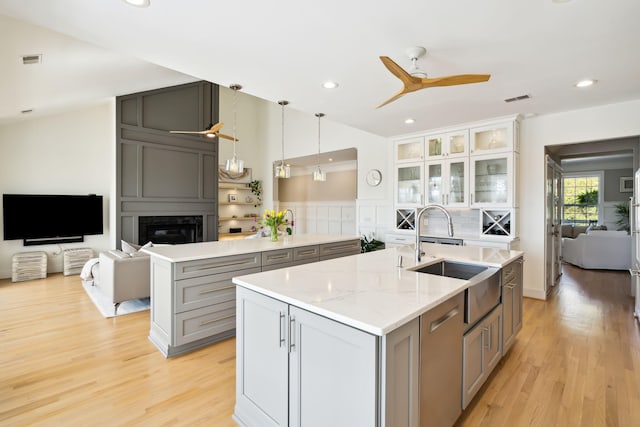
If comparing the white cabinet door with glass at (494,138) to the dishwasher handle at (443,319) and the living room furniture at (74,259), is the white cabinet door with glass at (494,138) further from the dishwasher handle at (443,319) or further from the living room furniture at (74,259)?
the living room furniture at (74,259)

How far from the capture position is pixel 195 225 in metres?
6.84

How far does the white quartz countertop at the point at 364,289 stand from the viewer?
1.23m

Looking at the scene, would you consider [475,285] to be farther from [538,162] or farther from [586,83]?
[538,162]

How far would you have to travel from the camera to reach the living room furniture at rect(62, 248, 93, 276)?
5586 millimetres

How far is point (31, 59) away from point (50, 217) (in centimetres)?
359

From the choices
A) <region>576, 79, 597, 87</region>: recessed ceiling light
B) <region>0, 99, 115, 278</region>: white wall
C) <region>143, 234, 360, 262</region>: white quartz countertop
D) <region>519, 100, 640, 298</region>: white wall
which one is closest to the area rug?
<region>143, 234, 360, 262</region>: white quartz countertop

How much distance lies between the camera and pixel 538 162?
428cm

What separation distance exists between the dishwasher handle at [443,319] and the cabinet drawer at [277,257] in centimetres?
192

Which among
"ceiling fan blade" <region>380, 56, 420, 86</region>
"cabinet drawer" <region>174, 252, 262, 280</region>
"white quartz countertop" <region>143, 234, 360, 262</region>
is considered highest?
"ceiling fan blade" <region>380, 56, 420, 86</region>

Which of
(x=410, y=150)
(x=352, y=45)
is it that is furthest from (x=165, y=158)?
(x=352, y=45)

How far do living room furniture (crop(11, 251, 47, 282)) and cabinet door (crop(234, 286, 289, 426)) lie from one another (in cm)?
567

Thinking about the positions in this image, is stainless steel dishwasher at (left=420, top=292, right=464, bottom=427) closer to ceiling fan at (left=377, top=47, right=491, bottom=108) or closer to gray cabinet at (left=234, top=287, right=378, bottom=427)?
gray cabinet at (left=234, top=287, right=378, bottom=427)

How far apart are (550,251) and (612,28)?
11.4ft

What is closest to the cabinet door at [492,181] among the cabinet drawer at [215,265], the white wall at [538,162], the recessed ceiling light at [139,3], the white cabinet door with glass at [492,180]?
the white cabinet door with glass at [492,180]
